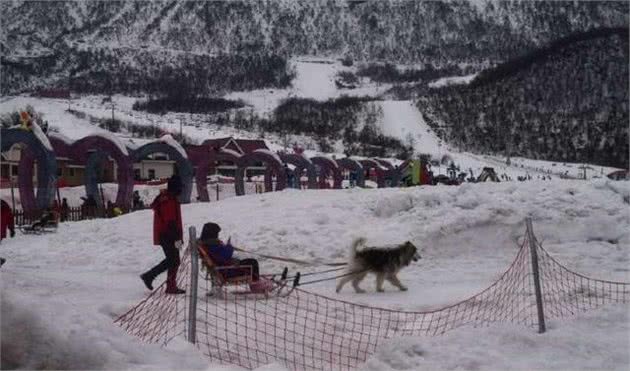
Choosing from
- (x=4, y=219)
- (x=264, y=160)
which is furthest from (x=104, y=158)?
(x=4, y=219)

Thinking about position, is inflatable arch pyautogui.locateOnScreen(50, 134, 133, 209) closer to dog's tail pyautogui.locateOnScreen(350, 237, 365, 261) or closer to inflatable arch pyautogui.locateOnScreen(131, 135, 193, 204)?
inflatable arch pyautogui.locateOnScreen(131, 135, 193, 204)

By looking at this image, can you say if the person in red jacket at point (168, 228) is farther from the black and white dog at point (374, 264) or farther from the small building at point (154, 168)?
the small building at point (154, 168)

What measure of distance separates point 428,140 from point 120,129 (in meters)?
59.8

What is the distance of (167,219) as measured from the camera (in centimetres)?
830

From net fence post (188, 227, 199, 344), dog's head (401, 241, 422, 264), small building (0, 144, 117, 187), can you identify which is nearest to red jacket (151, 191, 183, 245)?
net fence post (188, 227, 199, 344)

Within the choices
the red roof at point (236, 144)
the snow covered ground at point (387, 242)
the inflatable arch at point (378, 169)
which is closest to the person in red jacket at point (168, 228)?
the snow covered ground at point (387, 242)

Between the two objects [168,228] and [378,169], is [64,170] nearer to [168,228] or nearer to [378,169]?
[378,169]

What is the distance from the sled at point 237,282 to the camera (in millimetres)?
8195

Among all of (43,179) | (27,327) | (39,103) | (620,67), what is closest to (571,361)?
(27,327)

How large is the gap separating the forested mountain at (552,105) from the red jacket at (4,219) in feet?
383

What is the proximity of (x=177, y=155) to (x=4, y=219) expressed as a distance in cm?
923

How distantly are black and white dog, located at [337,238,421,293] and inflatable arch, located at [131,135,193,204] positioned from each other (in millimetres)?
15380

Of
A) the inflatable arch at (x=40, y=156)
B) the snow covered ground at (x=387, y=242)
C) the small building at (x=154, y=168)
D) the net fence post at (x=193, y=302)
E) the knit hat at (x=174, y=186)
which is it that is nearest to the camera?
the snow covered ground at (x=387, y=242)

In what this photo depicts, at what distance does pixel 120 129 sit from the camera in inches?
4697
